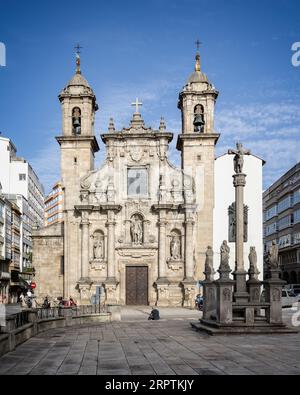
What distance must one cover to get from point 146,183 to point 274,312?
25.3m

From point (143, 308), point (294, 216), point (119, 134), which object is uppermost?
point (119, 134)

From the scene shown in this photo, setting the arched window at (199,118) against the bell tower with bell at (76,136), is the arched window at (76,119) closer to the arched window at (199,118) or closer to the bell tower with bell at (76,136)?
the bell tower with bell at (76,136)

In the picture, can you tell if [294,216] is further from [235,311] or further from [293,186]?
[235,311]

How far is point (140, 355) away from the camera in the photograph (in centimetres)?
1620

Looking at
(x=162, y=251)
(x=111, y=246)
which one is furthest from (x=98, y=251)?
(x=162, y=251)

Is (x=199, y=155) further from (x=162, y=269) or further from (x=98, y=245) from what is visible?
(x=98, y=245)

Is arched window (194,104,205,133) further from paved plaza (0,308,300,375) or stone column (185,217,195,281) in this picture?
paved plaza (0,308,300,375)

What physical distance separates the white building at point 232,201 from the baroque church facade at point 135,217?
192 centimetres

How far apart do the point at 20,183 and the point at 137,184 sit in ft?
114

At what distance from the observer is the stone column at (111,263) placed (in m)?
44.9

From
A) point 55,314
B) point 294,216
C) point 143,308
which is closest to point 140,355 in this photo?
point 55,314

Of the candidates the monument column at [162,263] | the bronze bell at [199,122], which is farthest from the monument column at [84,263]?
the bronze bell at [199,122]

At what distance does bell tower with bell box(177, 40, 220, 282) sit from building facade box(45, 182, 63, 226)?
3078 inches
